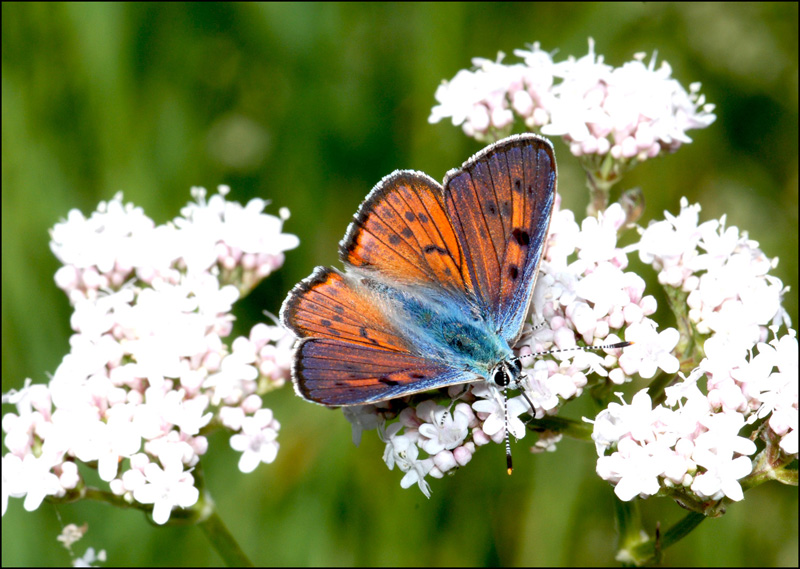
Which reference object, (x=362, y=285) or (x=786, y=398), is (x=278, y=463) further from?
(x=786, y=398)

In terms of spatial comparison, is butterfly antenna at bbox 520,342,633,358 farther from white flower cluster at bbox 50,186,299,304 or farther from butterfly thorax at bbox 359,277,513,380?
white flower cluster at bbox 50,186,299,304

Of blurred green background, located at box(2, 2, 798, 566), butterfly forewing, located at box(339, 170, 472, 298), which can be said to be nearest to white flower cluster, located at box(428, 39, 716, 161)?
butterfly forewing, located at box(339, 170, 472, 298)

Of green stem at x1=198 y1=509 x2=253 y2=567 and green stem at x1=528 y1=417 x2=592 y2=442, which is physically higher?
green stem at x1=528 y1=417 x2=592 y2=442

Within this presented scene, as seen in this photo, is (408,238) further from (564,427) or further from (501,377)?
(564,427)

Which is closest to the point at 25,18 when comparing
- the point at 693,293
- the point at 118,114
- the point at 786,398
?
the point at 118,114

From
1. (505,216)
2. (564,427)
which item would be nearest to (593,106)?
(505,216)
